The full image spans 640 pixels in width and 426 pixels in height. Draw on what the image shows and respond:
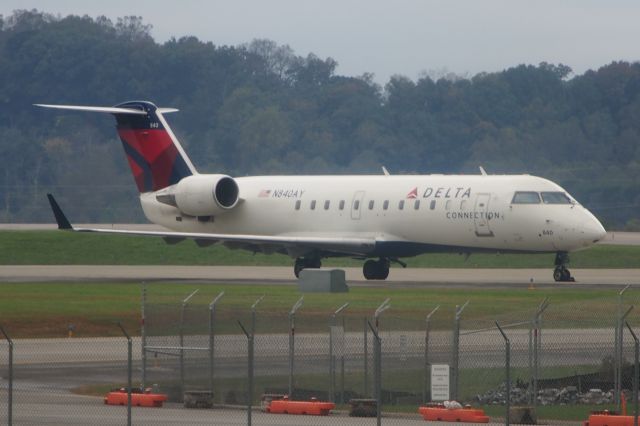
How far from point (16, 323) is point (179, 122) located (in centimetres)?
10279

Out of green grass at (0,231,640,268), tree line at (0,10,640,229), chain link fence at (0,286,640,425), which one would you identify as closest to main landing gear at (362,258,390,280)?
green grass at (0,231,640,268)

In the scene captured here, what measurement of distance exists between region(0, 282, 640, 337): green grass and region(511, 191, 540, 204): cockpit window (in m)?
3.94

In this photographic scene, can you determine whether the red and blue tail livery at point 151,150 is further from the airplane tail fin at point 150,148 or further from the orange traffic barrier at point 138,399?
the orange traffic barrier at point 138,399

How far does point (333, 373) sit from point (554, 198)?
965 inches

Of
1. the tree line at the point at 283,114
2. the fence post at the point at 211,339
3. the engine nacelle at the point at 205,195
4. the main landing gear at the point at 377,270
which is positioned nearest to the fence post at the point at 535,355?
→ the fence post at the point at 211,339

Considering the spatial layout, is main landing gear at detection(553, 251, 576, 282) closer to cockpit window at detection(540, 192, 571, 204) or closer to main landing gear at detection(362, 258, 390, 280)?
cockpit window at detection(540, 192, 571, 204)

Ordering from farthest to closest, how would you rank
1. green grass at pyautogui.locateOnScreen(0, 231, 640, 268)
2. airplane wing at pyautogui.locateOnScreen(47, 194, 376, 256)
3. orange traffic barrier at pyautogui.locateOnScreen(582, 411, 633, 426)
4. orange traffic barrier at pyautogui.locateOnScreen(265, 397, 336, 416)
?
green grass at pyautogui.locateOnScreen(0, 231, 640, 268) < airplane wing at pyautogui.locateOnScreen(47, 194, 376, 256) < orange traffic barrier at pyautogui.locateOnScreen(265, 397, 336, 416) < orange traffic barrier at pyautogui.locateOnScreen(582, 411, 633, 426)

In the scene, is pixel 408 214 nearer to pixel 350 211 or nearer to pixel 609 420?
pixel 350 211

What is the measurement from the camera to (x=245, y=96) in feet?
450

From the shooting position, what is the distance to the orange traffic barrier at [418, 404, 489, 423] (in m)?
21.4

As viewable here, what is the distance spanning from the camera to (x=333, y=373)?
22953 mm

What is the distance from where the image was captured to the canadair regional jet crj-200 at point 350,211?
152ft

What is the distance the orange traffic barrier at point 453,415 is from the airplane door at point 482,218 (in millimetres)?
25246

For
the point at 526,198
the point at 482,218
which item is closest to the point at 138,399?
the point at 482,218
